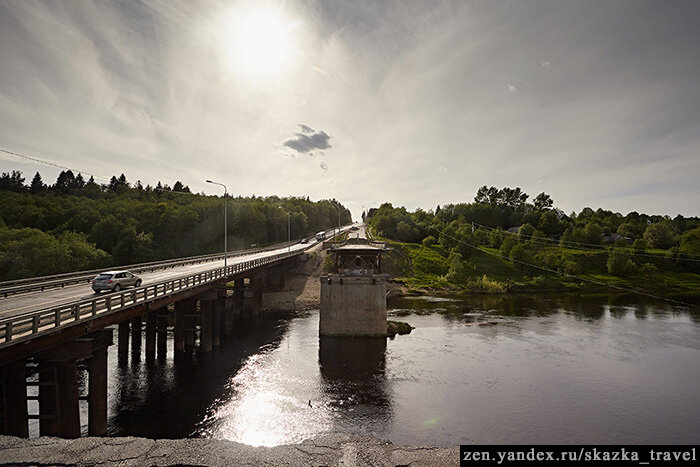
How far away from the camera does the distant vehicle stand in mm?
27780

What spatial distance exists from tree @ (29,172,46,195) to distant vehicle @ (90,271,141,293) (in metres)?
170

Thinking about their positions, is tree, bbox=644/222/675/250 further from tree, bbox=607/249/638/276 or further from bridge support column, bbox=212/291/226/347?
bridge support column, bbox=212/291/226/347

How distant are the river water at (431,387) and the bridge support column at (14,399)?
525cm

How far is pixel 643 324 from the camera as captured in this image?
50062 mm

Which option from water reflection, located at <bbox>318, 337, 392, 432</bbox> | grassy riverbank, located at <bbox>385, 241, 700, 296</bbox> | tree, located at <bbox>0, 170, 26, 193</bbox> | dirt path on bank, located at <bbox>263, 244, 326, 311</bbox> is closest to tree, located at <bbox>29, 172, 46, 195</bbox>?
tree, located at <bbox>0, 170, 26, 193</bbox>

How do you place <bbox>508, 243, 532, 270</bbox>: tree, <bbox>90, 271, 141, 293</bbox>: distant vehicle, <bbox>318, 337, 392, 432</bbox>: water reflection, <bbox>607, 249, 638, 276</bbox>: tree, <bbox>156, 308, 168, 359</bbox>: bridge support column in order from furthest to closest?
1. <bbox>508, 243, 532, 270</bbox>: tree
2. <bbox>607, 249, 638, 276</bbox>: tree
3. <bbox>156, 308, 168, 359</bbox>: bridge support column
4. <bbox>90, 271, 141, 293</bbox>: distant vehicle
5. <bbox>318, 337, 392, 432</bbox>: water reflection

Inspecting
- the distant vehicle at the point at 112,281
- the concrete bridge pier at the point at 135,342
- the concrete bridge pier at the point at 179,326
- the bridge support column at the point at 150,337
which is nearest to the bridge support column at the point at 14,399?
the distant vehicle at the point at 112,281

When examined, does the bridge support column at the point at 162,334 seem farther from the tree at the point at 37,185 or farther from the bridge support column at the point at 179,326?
the tree at the point at 37,185

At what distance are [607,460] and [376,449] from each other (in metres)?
12.2

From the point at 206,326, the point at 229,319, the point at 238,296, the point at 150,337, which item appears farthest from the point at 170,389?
the point at 238,296

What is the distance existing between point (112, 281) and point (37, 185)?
582 ft

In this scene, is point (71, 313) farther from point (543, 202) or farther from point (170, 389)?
point (543, 202)

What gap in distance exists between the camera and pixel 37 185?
512 ft

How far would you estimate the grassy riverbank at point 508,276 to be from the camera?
258 ft
